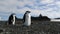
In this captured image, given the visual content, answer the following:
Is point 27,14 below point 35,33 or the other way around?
the other way around

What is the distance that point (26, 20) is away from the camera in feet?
57.0

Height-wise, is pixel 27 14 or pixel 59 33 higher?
pixel 27 14

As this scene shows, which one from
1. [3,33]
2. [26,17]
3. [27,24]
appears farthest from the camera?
[26,17]

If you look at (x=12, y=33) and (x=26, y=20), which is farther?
(x=26, y=20)

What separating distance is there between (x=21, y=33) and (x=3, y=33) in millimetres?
1211

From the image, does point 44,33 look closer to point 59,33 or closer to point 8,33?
point 59,33

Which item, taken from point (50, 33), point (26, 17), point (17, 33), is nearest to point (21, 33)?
point (17, 33)

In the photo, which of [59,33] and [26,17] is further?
[26,17]

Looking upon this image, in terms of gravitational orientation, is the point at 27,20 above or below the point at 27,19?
below

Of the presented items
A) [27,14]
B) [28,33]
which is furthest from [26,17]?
[28,33]

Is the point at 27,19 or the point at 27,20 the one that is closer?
the point at 27,20

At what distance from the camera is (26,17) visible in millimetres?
17812

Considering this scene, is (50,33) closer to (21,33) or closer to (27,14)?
(21,33)

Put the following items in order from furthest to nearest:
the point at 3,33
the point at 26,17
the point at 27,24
A: the point at 26,17
the point at 27,24
the point at 3,33
